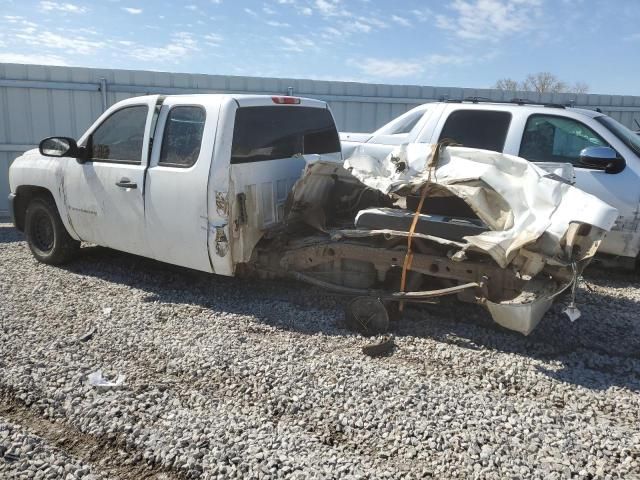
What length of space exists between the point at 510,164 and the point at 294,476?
312cm

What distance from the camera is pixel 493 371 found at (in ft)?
13.1

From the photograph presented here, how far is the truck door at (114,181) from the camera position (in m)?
5.50

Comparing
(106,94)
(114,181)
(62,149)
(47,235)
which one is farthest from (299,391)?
(106,94)

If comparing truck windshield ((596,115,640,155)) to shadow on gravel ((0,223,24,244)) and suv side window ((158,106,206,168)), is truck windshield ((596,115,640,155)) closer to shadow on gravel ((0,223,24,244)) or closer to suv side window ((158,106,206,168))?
suv side window ((158,106,206,168))

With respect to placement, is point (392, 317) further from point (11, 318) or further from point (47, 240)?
point (47, 240)

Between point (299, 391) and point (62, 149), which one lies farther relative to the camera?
point (62, 149)

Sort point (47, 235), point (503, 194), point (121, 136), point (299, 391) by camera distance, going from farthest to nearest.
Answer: point (47, 235) → point (121, 136) → point (503, 194) → point (299, 391)

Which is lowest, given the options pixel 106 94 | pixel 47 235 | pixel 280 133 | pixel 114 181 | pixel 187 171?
pixel 47 235

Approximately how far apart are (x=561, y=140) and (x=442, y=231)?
122 inches

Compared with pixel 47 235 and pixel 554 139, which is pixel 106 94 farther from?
pixel 554 139

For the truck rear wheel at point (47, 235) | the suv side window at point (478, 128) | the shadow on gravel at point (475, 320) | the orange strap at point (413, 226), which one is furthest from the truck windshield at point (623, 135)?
the truck rear wheel at point (47, 235)

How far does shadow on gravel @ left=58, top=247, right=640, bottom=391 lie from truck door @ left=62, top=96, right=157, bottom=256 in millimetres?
626

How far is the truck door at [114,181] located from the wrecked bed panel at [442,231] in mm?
1429

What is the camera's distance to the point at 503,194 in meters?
4.40
